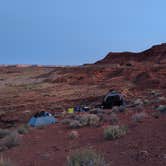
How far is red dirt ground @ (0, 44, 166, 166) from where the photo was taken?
10969 millimetres

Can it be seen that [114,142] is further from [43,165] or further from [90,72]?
[90,72]

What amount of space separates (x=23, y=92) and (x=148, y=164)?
36324 mm

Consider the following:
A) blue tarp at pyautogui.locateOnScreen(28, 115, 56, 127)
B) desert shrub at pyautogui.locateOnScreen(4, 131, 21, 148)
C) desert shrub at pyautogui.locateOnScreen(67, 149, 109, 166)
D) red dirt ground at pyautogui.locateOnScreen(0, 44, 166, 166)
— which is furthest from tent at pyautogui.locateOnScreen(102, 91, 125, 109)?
desert shrub at pyautogui.locateOnScreen(67, 149, 109, 166)

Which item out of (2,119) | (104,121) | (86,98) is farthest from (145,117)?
(86,98)

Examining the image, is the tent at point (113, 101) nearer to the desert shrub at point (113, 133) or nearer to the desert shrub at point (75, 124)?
the desert shrub at point (75, 124)

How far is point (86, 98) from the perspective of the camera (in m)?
34.4

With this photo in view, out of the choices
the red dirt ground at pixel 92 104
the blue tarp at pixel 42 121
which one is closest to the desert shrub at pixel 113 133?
the red dirt ground at pixel 92 104

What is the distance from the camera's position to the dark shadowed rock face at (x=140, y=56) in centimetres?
5746

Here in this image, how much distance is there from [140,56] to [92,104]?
1217 inches

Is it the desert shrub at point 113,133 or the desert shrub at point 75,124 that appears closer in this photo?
the desert shrub at point 113,133

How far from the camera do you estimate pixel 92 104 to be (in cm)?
3042

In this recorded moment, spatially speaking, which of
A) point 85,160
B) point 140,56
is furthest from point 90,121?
point 140,56

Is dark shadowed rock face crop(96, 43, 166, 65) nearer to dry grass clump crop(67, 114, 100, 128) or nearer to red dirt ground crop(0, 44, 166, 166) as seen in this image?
red dirt ground crop(0, 44, 166, 166)

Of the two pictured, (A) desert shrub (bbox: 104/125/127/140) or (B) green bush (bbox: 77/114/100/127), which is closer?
(A) desert shrub (bbox: 104/125/127/140)
